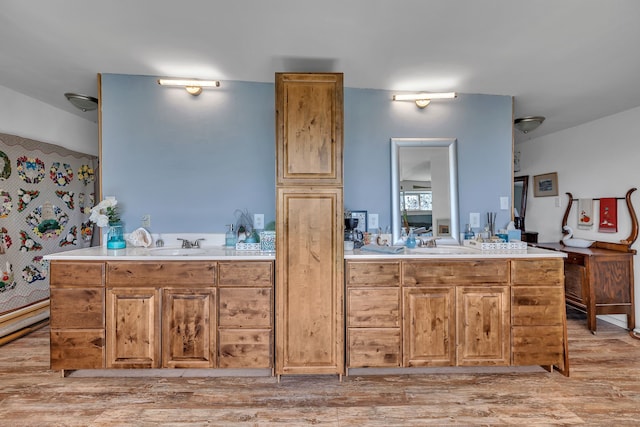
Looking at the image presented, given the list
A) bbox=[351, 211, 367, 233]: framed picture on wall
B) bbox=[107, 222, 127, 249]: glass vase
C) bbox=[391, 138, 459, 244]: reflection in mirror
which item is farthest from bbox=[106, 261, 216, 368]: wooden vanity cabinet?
bbox=[391, 138, 459, 244]: reflection in mirror

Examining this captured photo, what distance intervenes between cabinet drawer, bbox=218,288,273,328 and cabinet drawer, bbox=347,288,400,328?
1.91 ft

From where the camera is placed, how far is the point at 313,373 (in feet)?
6.98

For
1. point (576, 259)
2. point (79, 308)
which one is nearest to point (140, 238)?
point (79, 308)

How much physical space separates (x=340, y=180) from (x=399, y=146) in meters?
0.88

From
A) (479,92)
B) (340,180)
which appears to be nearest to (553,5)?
(479,92)

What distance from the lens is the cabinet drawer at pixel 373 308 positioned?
2.14 metres

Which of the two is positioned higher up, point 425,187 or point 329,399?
point 425,187

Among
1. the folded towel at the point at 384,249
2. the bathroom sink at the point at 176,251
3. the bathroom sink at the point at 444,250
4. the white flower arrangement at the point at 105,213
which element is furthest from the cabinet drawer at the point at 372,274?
the white flower arrangement at the point at 105,213

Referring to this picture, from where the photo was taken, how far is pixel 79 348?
209cm

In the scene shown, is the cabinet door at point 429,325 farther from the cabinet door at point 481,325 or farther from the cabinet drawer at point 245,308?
the cabinet drawer at point 245,308

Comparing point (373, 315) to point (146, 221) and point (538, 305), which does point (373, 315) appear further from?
point (146, 221)

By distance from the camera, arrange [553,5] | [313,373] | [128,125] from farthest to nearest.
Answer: [128,125], [313,373], [553,5]

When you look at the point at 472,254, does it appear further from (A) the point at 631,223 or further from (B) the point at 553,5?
(A) the point at 631,223

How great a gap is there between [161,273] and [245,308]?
0.63 metres
